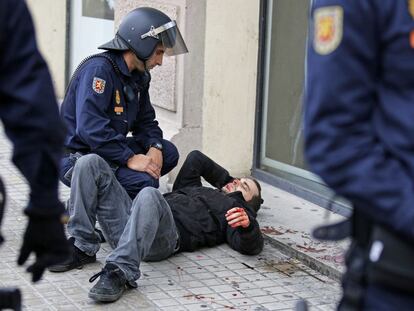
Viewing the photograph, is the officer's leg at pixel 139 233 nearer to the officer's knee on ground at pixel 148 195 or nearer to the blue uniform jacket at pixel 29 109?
the officer's knee on ground at pixel 148 195

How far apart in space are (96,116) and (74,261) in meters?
0.82

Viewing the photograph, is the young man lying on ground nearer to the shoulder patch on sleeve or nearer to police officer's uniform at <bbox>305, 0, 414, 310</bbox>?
the shoulder patch on sleeve

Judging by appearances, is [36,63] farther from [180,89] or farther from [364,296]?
[180,89]

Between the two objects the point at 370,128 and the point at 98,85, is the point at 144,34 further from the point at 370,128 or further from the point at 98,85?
the point at 370,128

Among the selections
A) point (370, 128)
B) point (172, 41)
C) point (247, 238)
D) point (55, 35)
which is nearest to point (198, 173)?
point (247, 238)

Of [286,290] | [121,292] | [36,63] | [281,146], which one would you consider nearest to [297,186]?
[281,146]

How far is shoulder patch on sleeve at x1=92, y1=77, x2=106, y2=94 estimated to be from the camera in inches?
216

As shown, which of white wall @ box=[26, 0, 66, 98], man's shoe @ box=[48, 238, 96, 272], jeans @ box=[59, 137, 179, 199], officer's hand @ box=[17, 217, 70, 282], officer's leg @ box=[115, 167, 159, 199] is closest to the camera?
officer's hand @ box=[17, 217, 70, 282]

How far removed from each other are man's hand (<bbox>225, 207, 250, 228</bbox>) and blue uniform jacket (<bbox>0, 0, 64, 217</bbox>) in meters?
2.95

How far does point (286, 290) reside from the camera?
5.25 meters

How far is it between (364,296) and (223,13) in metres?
5.08

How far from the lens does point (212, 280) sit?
17.6 feet

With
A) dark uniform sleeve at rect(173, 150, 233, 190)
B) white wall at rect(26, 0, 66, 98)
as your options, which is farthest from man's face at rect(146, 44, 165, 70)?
white wall at rect(26, 0, 66, 98)

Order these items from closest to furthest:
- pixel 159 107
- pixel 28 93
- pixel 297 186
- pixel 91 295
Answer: pixel 28 93 < pixel 91 295 < pixel 297 186 < pixel 159 107
